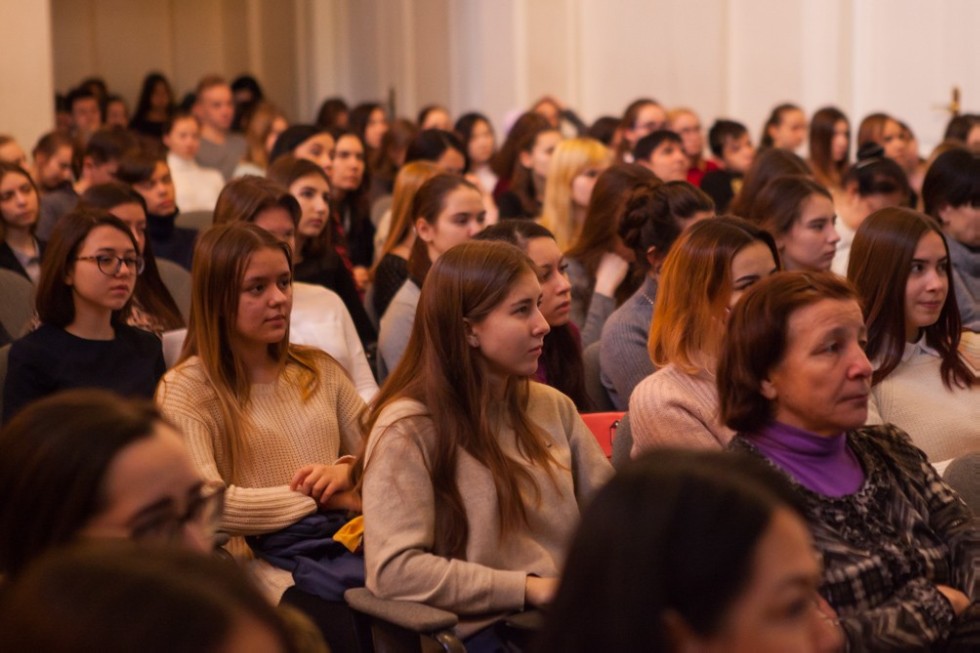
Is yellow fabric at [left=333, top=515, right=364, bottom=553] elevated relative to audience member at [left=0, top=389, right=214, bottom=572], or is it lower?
lower

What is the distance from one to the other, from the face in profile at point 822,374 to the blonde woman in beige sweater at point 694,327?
1.40 feet

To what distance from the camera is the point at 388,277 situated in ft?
17.0

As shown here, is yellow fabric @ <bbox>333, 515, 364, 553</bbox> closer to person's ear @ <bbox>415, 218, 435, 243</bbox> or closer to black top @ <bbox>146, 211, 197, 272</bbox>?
person's ear @ <bbox>415, 218, 435, 243</bbox>

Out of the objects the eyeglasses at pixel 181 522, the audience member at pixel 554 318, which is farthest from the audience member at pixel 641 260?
the eyeglasses at pixel 181 522

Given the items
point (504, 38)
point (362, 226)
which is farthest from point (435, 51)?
point (362, 226)

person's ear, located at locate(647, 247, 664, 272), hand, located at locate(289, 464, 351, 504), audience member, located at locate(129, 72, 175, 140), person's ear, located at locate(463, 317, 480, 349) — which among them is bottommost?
hand, located at locate(289, 464, 351, 504)

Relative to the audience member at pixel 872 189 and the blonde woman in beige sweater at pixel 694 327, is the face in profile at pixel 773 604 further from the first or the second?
the audience member at pixel 872 189

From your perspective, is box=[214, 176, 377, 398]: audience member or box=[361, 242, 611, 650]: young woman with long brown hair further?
box=[214, 176, 377, 398]: audience member

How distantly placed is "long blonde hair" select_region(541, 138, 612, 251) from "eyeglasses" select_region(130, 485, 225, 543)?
466 cm

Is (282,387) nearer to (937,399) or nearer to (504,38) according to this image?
(937,399)

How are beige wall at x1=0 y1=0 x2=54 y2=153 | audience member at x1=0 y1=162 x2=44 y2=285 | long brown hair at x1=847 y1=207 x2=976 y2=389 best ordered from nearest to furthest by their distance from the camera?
long brown hair at x1=847 y1=207 x2=976 y2=389 < audience member at x1=0 y1=162 x2=44 y2=285 < beige wall at x1=0 y1=0 x2=54 y2=153

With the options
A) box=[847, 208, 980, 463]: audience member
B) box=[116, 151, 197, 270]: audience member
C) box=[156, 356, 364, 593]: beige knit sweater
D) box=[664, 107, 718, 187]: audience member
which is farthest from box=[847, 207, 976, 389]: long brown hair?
box=[664, 107, 718, 187]: audience member

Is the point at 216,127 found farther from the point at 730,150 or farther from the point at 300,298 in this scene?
the point at 300,298

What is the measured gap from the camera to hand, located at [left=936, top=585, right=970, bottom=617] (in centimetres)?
246
